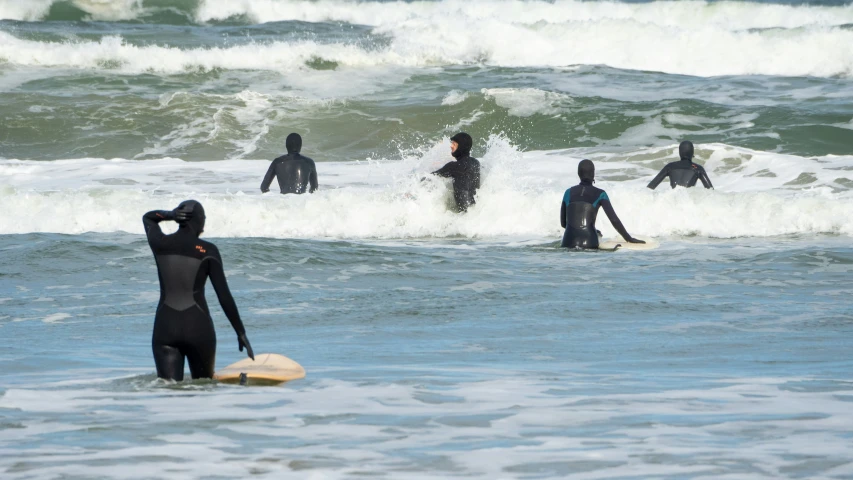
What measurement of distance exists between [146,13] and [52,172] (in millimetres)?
21358

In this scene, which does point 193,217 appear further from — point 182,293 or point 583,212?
point 583,212

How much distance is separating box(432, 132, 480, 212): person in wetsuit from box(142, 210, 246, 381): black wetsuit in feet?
26.7

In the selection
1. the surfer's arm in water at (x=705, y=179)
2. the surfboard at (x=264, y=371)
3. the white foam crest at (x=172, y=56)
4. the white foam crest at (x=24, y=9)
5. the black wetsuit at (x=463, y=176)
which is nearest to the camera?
the surfboard at (x=264, y=371)

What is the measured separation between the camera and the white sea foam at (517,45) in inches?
1235

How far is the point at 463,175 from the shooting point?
15.4 m

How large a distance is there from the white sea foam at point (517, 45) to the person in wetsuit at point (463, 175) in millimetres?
16274

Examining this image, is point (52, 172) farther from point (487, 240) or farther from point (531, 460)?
point (531, 460)

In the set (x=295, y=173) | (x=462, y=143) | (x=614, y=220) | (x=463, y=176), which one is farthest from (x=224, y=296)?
(x=295, y=173)

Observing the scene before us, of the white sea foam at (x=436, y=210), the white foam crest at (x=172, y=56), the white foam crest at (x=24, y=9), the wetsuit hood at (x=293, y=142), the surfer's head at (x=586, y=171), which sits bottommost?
the white sea foam at (x=436, y=210)

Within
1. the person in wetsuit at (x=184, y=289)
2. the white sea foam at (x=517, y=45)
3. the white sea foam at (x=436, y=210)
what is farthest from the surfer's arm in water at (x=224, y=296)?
the white sea foam at (x=517, y=45)

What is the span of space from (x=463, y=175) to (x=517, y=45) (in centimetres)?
2053

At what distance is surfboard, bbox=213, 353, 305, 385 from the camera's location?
700cm

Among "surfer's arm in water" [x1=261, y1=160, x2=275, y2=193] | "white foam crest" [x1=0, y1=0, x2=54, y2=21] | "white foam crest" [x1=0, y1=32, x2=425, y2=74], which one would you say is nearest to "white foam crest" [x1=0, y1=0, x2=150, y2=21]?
"white foam crest" [x1=0, y1=0, x2=54, y2=21]

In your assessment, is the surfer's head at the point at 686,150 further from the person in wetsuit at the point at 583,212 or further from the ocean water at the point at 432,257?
the person in wetsuit at the point at 583,212
